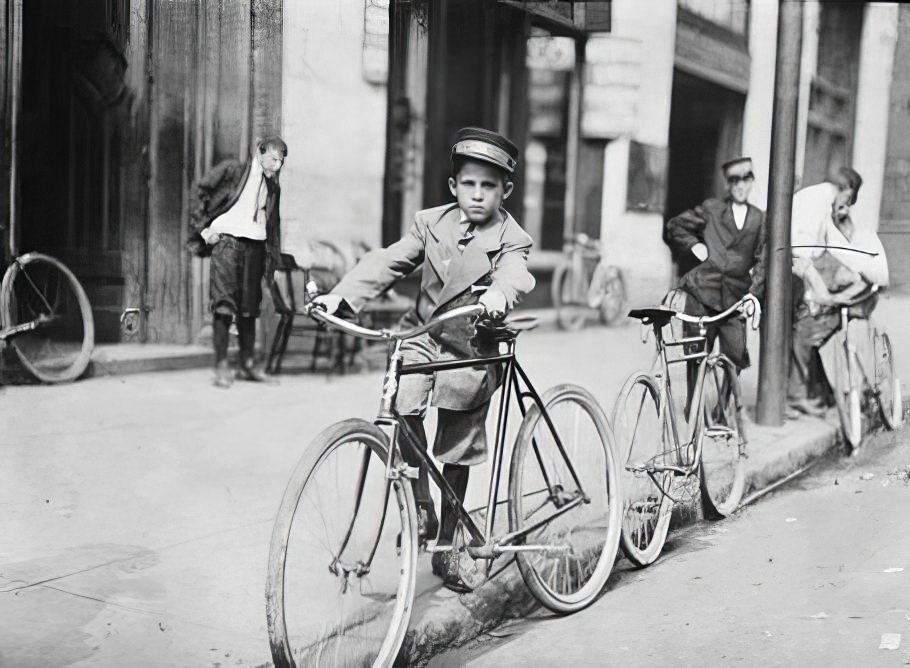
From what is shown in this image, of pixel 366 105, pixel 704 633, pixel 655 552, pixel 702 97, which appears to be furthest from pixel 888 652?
pixel 702 97

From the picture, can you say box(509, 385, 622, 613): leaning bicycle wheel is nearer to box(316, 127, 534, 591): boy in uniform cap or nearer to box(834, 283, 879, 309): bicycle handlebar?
box(316, 127, 534, 591): boy in uniform cap

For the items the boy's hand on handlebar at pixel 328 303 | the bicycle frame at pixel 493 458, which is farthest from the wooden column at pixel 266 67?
the bicycle frame at pixel 493 458

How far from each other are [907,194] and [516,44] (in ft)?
7.43

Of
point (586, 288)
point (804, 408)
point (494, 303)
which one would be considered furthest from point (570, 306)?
point (494, 303)

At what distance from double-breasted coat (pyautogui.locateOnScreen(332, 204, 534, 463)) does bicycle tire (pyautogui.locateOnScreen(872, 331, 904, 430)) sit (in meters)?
3.28

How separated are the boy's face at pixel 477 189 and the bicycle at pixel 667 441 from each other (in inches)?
41.5

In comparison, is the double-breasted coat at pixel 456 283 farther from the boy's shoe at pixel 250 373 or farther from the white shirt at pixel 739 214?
the white shirt at pixel 739 214

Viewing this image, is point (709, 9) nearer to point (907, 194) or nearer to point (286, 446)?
point (907, 194)

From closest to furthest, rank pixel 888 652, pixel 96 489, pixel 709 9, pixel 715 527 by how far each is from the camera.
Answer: pixel 888 652 < pixel 96 489 < pixel 715 527 < pixel 709 9

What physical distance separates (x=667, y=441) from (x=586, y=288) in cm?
154

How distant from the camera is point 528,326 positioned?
4.24 m

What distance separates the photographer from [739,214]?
632cm

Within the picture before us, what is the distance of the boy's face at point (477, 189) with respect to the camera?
13.2 feet

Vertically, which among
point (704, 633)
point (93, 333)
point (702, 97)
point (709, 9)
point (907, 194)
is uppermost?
point (709, 9)
